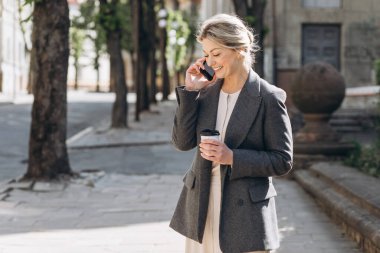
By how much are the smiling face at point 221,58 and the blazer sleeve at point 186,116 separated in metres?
0.17

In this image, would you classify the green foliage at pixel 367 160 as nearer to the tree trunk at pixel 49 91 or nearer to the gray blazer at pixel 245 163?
the tree trunk at pixel 49 91

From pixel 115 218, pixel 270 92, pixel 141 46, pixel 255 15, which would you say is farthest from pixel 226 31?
pixel 141 46

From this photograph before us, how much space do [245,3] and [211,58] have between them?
52.0 ft

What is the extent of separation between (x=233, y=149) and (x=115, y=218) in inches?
194

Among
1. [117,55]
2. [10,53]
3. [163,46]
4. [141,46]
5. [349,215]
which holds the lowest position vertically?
[349,215]

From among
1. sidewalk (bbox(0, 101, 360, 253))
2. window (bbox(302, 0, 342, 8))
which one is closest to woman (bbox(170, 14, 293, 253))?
sidewalk (bbox(0, 101, 360, 253))

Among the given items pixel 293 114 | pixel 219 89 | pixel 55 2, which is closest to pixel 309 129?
pixel 55 2

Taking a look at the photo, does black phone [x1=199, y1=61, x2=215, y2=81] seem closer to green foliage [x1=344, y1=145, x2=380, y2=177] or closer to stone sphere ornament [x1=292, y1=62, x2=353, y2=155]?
green foliage [x1=344, y1=145, x2=380, y2=177]

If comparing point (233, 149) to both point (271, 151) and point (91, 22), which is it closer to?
point (271, 151)

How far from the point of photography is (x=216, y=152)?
10.9ft

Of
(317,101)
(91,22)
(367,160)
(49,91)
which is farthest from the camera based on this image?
(91,22)

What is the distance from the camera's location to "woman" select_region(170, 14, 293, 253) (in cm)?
345

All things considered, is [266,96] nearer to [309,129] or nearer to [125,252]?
[125,252]

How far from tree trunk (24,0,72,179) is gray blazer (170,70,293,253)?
7.33 metres
